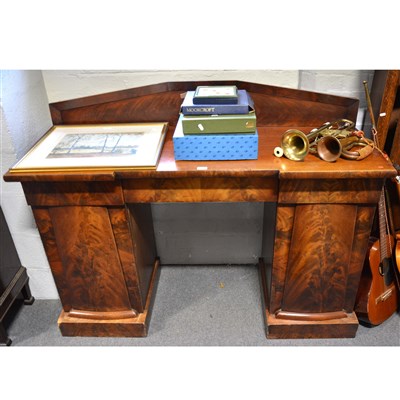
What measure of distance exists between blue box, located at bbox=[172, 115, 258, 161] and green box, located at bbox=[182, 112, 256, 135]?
0.06 feet

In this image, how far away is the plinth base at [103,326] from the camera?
5.97 feet

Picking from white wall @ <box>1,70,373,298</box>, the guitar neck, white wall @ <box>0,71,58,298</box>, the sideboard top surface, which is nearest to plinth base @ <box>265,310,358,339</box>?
the guitar neck

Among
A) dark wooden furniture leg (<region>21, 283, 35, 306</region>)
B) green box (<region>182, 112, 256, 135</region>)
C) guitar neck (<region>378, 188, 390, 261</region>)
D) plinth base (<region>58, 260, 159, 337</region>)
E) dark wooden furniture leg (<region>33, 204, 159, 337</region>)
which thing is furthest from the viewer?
dark wooden furniture leg (<region>21, 283, 35, 306</region>)

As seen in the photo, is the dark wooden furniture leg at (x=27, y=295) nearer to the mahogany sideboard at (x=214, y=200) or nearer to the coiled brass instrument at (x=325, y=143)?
the mahogany sideboard at (x=214, y=200)

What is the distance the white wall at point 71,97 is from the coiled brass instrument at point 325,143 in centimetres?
32

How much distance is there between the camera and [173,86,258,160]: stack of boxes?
4.63ft

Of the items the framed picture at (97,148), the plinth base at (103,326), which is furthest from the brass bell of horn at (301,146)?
the plinth base at (103,326)

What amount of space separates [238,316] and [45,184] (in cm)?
111

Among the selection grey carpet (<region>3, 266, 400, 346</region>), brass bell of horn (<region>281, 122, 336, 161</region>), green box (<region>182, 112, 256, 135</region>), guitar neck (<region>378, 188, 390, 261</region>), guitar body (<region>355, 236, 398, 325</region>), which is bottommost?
grey carpet (<region>3, 266, 400, 346</region>)

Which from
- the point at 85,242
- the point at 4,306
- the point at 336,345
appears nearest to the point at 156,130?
the point at 85,242

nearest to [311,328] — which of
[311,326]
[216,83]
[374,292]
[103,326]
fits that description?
[311,326]

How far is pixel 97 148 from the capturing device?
5.08ft

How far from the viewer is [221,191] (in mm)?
1486

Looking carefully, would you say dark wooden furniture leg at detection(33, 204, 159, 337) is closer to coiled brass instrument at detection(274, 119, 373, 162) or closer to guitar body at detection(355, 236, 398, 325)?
coiled brass instrument at detection(274, 119, 373, 162)
